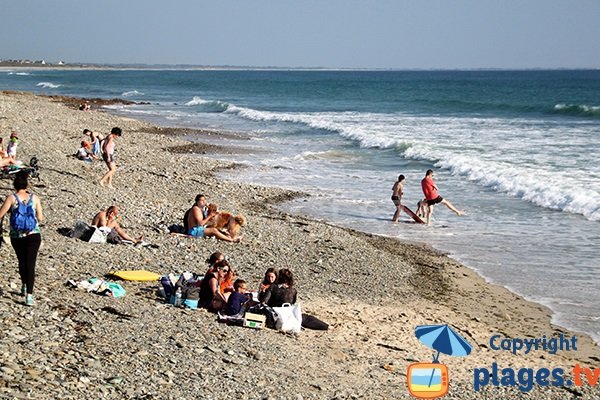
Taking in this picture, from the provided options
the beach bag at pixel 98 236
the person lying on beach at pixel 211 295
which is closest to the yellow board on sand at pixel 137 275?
the person lying on beach at pixel 211 295

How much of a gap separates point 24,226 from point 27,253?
12.2 inches

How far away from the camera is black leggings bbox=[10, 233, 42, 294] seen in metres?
8.91

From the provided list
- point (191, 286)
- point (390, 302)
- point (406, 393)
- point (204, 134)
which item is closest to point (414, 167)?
point (204, 134)

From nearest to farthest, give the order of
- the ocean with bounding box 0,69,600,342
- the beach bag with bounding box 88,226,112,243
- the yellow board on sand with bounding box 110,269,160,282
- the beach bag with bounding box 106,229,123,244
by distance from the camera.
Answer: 1. the yellow board on sand with bounding box 110,269,160,282
2. the beach bag with bounding box 88,226,112,243
3. the beach bag with bounding box 106,229,123,244
4. the ocean with bounding box 0,69,600,342

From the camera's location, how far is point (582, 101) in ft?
236

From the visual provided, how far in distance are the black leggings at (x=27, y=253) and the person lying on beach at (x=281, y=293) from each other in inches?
116

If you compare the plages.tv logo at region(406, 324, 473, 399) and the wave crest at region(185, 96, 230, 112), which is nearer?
the plages.tv logo at region(406, 324, 473, 399)

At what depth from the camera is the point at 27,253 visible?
892 centimetres

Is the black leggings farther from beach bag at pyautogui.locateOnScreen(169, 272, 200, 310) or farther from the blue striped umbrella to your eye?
the blue striped umbrella

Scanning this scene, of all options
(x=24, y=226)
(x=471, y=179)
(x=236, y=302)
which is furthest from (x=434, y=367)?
(x=471, y=179)

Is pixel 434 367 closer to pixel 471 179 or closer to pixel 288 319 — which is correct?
pixel 288 319

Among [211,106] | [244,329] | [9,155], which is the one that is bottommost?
[211,106]

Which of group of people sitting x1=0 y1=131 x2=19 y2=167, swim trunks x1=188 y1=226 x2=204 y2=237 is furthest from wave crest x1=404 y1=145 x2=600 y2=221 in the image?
group of people sitting x1=0 y1=131 x2=19 y2=167

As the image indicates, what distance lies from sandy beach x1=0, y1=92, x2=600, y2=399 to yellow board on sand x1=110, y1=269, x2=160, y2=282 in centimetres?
18
